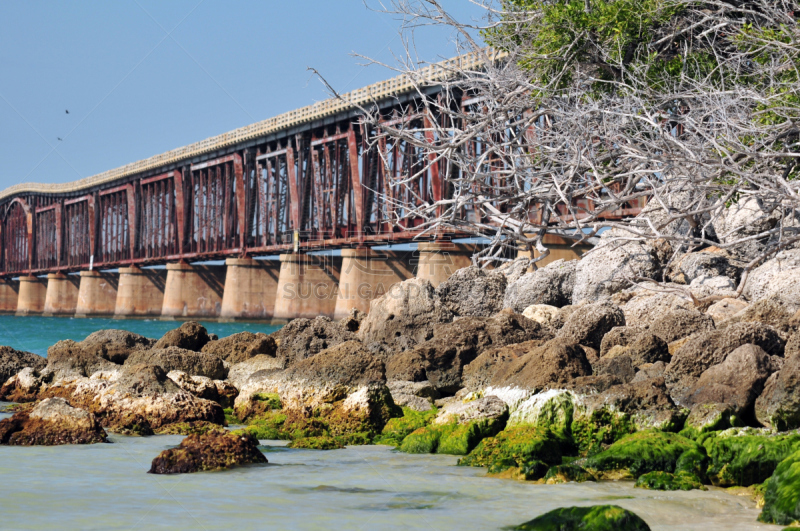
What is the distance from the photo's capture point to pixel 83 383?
36.8ft

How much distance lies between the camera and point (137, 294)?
221 feet

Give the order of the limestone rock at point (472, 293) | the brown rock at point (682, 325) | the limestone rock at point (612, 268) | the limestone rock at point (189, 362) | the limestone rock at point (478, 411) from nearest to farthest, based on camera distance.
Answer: the limestone rock at point (478, 411) < the brown rock at point (682, 325) < the limestone rock at point (189, 362) < the limestone rock at point (612, 268) < the limestone rock at point (472, 293)

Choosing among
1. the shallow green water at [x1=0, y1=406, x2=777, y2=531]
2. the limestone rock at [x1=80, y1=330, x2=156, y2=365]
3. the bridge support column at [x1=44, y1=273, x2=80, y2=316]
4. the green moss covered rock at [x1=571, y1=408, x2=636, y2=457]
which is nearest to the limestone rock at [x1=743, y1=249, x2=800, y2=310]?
the green moss covered rock at [x1=571, y1=408, x2=636, y2=457]

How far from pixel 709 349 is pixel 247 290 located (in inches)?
1845

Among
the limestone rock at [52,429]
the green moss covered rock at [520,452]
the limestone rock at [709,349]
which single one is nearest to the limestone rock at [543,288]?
the limestone rock at [709,349]

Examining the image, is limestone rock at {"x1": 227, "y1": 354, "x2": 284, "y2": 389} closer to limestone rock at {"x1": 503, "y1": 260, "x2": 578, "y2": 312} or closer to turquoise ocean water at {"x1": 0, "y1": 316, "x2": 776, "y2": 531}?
limestone rock at {"x1": 503, "y1": 260, "x2": 578, "y2": 312}

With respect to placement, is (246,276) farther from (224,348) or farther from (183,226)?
(224,348)

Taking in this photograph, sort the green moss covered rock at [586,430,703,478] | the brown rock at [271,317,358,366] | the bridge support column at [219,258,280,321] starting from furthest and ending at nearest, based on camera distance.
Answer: the bridge support column at [219,258,280,321], the brown rock at [271,317,358,366], the green moss covered rock at [586,430,703,478]

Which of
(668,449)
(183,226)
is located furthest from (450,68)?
(183,226)

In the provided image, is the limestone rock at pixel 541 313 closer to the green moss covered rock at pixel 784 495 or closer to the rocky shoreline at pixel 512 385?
the rocky shoreline at pixel 512 385

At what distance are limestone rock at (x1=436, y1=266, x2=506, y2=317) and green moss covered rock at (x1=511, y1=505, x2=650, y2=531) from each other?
9476 millimetres

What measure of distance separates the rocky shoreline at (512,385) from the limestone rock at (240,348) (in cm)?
3

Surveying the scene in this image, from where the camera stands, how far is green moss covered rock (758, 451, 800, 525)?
5.53 m

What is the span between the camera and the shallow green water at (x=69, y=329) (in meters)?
34.4
